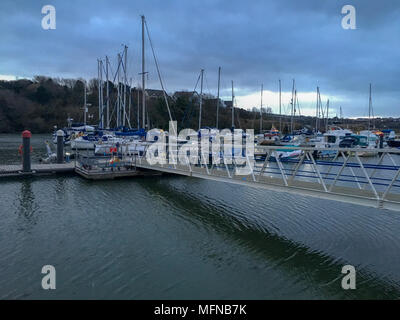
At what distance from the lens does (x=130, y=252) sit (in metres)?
10.3

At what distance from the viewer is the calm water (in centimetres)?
830

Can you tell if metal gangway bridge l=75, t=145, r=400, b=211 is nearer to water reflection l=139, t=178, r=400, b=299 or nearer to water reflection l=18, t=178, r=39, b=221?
water reflection l=139, t=178, r=400, b=299

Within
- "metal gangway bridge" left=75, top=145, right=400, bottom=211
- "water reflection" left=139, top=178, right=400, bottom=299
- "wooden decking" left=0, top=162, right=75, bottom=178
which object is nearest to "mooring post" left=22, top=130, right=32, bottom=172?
"wooden decking" left=0, top=162, right=75, bottom=178

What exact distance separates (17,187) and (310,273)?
57.8ft

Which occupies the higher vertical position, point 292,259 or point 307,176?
point 307,176

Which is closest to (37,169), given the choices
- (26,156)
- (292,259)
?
(26,156)

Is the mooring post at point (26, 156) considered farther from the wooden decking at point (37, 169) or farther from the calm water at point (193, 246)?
the calm water at point (193, 246)

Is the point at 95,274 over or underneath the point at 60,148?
underneath

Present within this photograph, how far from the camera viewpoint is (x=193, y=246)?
433 inches

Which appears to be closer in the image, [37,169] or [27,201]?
[27,201]

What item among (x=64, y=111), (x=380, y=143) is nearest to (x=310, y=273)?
(x=380, y=143)

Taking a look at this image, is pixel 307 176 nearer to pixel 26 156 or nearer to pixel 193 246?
pixel 193 246
